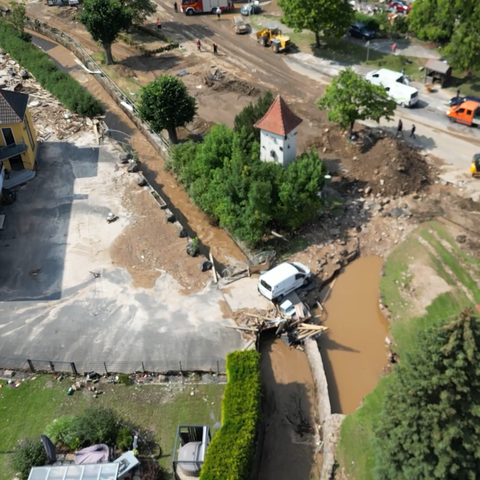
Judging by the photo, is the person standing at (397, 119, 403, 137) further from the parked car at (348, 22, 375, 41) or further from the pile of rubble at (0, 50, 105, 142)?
the pile of rubble at (0, 50, 105, 142)

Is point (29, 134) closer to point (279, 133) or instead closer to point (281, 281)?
point (279, 133)

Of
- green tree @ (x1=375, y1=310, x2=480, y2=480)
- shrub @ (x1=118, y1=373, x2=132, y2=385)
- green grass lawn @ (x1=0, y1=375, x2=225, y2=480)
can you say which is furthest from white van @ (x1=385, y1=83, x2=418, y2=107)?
shrub @ (x1=118, y1=373, x2=132, y2=385)

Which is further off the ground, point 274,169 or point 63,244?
point 274,169

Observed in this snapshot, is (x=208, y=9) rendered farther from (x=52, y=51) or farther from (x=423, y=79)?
(x=423, y=79)

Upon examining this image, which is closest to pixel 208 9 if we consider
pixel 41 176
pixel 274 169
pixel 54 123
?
pixel 54 123

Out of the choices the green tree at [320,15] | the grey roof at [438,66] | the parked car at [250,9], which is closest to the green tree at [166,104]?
the green tree at [320,15]

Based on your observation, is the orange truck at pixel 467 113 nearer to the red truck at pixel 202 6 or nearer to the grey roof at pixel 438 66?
the grey roof at pixel 438 66
